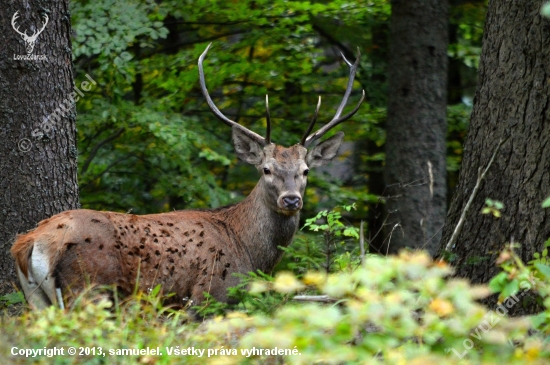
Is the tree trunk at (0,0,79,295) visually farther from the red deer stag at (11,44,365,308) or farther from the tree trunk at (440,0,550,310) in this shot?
the tree trunk at (440,0,550,310)

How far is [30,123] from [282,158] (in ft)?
7.50

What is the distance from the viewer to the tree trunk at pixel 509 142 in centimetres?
525

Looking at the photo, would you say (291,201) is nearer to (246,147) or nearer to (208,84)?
(246,147)

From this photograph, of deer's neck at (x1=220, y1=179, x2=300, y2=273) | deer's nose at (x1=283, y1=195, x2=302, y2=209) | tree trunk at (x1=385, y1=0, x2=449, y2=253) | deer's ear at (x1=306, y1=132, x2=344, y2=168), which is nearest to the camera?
deer's nose at (x1=283, y1=195, x2=302, y2=209)

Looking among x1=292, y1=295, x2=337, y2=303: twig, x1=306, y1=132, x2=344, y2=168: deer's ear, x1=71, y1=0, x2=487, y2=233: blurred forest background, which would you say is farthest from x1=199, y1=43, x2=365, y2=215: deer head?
x1=292, y1=295, x2=337, y2=303: twig

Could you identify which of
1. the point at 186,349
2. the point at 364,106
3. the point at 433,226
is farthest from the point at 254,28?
the point at 186,349

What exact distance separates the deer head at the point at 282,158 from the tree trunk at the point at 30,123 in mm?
1361

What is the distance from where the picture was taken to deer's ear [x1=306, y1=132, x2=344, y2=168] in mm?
7750

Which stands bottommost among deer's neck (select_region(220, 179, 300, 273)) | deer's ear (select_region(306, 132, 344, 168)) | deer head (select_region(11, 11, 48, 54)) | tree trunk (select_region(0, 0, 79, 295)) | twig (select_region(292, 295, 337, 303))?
deer's neck (select_region(220, 179, 300, 273))

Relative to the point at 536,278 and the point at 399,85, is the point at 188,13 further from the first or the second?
the point at 536,278

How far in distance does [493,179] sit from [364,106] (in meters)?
6.24

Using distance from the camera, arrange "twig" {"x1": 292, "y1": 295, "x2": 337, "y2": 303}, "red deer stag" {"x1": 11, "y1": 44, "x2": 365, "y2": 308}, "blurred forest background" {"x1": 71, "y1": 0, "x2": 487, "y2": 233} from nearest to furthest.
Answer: "twig" {"x1": 292, "y1": 295, "x2": 337, "y2": 303}
"red deer stag" {"x1": 11, "y1": 44, "x2": 365, "y2": 308}
"blurred forest background" {"x1": 71, "y1": 0, "x2": 487, "y2": 233}

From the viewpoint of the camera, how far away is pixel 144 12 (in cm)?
923

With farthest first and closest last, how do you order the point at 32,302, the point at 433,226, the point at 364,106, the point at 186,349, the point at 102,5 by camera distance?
the point at 364,106 → the point at 433,226 → the point at 102,5 → the point at 32,302 → the point at 186,349
